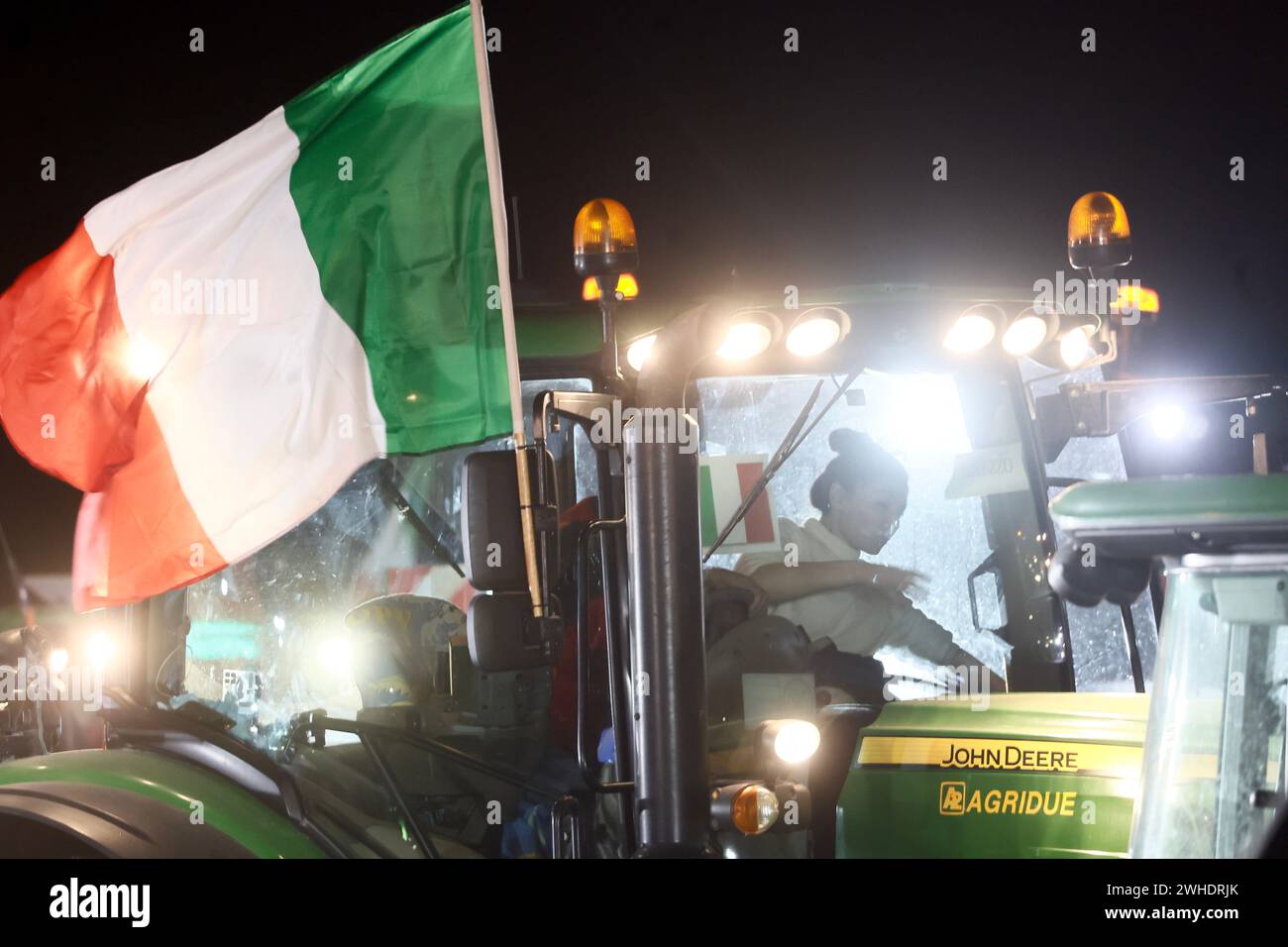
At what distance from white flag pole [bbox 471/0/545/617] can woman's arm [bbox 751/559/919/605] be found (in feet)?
2.45

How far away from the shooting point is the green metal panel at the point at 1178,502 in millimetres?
1542

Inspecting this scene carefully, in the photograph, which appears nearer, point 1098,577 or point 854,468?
point 1098,577

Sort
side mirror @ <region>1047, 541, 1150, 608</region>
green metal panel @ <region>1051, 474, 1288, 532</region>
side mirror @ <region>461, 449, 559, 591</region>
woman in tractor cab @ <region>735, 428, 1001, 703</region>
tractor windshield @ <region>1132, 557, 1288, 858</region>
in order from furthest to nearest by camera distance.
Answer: woman in tractor cab @ <region>735, 428, 1001, 703</region>
side mirror @ <region>461, 449, 559, 591</region>
tractor windshield @ <region>1132, 557, 1288, 858</region>
side mirror @ <region>1047, 541, 1150, 608</region>
green metal panel @ <region>1051, 474, 1288, 532</region>

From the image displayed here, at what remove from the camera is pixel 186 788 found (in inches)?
149

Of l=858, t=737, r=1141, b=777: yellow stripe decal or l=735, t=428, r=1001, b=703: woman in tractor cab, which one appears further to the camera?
l=735, t=428, r=1001, b=703: woman in tractor cab

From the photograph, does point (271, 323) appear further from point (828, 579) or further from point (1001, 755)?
point (1001, 755)

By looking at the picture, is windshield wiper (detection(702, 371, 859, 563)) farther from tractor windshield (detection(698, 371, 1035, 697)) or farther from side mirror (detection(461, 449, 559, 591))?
side mirror (detection(461, 449, 559, 591))

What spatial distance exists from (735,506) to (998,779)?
0.92 m

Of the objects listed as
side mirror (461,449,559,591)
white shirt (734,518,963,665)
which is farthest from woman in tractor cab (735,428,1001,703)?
side mirror (461,449,559,591)

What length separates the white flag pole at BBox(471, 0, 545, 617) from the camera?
2.93 meters

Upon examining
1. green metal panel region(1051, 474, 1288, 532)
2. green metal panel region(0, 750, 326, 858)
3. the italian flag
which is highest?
the italian flag

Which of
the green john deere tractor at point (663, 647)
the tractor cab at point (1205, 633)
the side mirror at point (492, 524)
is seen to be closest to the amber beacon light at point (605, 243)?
the green john deere tractor at point (663, 647)

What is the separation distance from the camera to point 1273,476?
5.10 feet

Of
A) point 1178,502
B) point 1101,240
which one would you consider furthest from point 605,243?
point 1178,502
